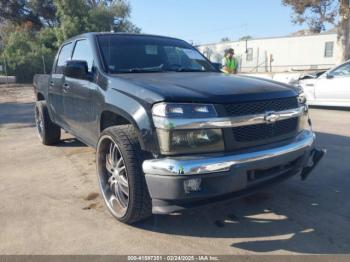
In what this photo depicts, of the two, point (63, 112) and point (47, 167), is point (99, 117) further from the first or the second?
point (47, 167)

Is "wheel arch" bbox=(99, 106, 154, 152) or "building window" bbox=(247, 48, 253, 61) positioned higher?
"building window" bbox=(247, 48, 253, 61)

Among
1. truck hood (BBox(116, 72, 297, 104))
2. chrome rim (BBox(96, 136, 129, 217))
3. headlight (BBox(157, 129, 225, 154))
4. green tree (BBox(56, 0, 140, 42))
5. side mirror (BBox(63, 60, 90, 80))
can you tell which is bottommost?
chrome rim (BBox(96, 136, 129, 217))

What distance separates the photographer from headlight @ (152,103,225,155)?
2.82 meters

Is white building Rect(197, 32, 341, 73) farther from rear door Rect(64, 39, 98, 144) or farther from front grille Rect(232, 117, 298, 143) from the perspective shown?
front grille Rect(232, 117, 298, 143)

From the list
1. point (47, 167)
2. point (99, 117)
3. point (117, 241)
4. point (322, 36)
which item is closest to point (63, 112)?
point (47, 167)

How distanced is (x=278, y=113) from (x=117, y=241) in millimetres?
1785

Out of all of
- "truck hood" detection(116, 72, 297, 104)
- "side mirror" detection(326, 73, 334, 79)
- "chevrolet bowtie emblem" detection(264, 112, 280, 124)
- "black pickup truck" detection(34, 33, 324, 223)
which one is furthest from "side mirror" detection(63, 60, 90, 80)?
"side mirror" detection(326, 73, 334, 79)

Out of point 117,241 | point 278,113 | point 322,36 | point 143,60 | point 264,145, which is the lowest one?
point 117,241

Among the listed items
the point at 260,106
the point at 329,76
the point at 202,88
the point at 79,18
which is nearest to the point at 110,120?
the point at 202,88

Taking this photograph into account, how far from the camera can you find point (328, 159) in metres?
5.31

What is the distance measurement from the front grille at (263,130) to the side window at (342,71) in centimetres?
711

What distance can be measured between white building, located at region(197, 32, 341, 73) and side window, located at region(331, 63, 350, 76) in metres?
21.1

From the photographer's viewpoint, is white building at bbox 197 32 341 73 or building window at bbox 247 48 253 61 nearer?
white building at bbox 197 32 341 73

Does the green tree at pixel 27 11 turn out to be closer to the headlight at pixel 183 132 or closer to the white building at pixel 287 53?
the white building at pixel 287 53
